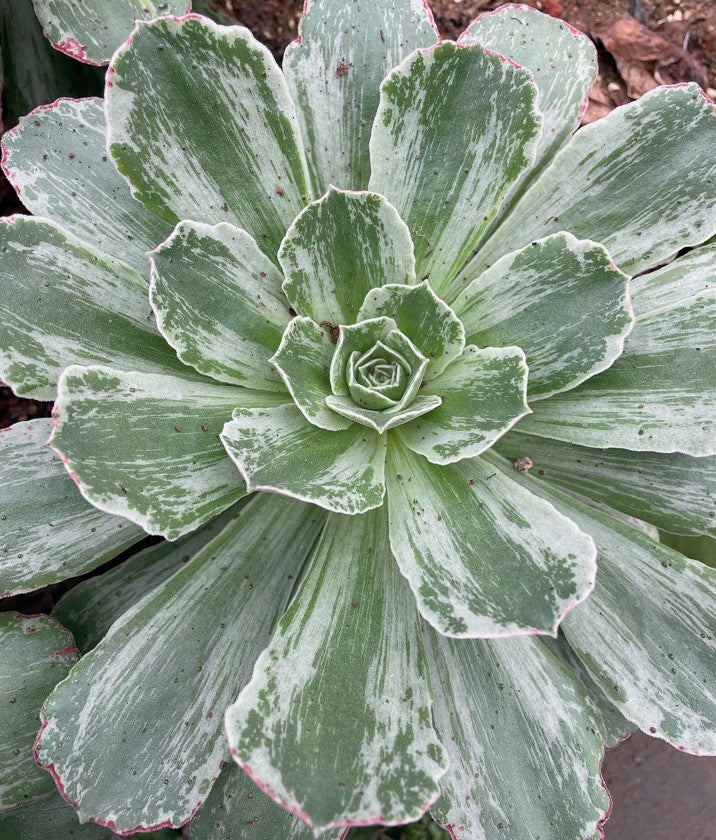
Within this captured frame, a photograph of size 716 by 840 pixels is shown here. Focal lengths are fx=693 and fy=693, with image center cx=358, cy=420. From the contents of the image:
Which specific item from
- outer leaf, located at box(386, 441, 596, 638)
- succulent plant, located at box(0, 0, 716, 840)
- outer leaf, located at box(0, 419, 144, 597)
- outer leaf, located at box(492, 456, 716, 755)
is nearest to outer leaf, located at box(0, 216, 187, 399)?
succulent plant, located at box(0, 0, 716, 840)

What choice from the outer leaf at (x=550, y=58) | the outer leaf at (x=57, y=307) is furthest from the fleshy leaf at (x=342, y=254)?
the outer leaf at (x=550, y=58)

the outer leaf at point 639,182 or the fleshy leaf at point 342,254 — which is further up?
the outer leaf at point 639,182

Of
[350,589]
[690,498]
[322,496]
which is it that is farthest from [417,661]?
[690,498]

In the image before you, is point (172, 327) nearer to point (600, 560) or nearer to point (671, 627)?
point (600, 560)

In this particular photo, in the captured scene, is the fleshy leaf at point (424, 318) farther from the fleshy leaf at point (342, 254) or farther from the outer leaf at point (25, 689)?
the outer leaf at point (25, 689)

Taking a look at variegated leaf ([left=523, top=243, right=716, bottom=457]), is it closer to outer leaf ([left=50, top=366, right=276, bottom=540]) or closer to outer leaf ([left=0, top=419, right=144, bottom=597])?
outer leaf ([left=50, top=366, right=276, bottom=540])

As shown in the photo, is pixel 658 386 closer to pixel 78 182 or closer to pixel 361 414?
pixel 361 414
